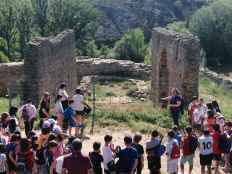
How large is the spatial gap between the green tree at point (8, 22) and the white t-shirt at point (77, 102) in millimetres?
29931

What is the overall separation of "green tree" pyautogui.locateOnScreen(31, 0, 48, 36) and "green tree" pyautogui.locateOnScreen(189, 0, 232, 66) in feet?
45.3

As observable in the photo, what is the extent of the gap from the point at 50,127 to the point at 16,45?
1392 inches

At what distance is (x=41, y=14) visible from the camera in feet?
168

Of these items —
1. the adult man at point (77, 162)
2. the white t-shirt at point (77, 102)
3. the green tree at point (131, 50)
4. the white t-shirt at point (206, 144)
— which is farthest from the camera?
the green tree at point (131, 50)

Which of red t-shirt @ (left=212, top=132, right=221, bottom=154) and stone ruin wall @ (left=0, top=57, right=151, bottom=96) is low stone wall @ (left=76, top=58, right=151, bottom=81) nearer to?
stone ruin wall @ (left=0, top=57, right=151, bottom=96)

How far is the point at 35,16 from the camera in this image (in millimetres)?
51062

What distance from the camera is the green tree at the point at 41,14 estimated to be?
50.9 m

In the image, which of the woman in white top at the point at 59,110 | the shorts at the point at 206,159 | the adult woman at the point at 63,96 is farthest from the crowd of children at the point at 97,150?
the adult woman at the point at 63,96

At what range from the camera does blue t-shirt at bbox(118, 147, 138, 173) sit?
12.8 meters

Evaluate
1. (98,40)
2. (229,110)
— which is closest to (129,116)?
(229,110)

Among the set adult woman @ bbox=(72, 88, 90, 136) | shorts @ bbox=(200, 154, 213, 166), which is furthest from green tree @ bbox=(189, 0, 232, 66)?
shorts @ bbox=(200, 154, 213, 166)

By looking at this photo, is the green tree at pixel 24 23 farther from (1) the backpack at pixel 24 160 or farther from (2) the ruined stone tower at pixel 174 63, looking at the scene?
(1) the backpack at pixel 24 160

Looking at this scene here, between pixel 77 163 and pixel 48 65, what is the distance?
1353 centimetres

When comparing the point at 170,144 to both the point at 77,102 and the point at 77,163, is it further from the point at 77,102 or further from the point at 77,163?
the point at 77,102
